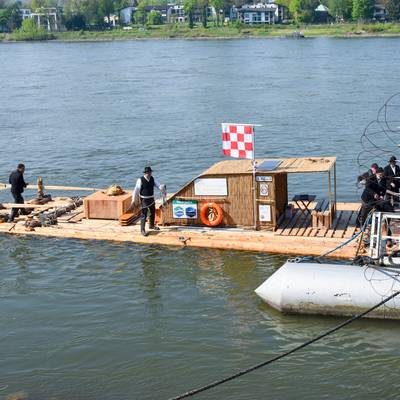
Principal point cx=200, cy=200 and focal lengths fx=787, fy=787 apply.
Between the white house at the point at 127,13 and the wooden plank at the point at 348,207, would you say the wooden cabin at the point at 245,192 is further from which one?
the white house at the point at 127,13

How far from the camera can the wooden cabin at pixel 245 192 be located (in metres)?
17.7

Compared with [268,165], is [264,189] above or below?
below

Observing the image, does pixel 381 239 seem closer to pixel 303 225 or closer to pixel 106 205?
pixel 303 225

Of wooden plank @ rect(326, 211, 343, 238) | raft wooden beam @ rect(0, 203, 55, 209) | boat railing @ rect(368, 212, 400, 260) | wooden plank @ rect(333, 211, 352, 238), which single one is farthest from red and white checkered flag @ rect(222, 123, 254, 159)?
raft wooden beam @ rect(0, 203, 55, 209)

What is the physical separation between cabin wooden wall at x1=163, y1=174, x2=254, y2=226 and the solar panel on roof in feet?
1.21

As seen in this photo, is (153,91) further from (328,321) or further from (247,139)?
(328,321)

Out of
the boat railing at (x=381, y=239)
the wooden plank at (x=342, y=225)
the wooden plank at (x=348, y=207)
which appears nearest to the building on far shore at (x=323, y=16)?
the wooden plank at (x=348, y=207)

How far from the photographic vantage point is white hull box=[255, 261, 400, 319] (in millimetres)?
13984

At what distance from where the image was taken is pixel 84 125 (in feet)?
140

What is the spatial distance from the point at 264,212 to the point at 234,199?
0.76m

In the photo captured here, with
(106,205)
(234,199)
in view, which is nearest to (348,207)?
(234,199)

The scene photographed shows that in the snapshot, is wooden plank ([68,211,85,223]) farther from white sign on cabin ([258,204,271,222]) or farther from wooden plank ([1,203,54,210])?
white sign on cabin ([258,204,271,222])

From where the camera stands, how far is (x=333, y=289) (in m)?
14.2

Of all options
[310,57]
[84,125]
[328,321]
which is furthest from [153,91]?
[328,321]
